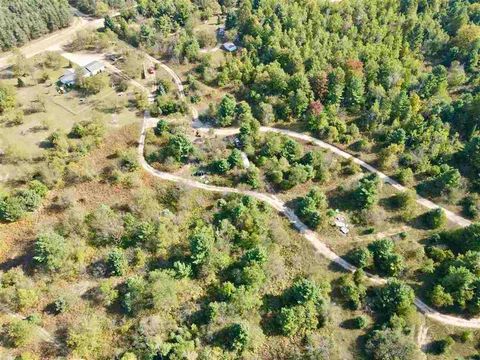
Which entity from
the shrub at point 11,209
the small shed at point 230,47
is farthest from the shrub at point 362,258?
the small shed at point 230,47

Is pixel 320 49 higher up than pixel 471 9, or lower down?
lower down

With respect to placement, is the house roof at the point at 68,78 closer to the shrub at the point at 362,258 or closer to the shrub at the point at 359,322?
the shrub at the point at 362,258

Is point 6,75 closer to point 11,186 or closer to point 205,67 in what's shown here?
point 11,186

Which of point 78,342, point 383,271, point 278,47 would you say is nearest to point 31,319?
point 78,342

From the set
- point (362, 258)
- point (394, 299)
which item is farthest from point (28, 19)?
point (394, 299)

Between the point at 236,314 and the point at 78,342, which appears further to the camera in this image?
the point at 236,314

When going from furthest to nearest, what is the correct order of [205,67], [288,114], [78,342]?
1. [205,67]
2. [288,114]
3. [78,342]

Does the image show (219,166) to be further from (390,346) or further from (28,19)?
(28,19)
